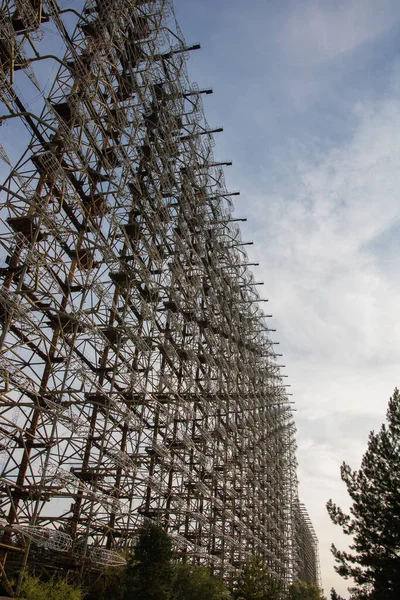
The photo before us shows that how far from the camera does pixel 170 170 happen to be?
32.3 meters

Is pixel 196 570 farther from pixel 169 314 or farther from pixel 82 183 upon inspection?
pixel 82 183

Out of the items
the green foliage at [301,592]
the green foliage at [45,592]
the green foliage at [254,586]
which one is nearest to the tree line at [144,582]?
the green foliage at [45,592]

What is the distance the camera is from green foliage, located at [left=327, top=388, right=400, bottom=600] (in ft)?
61.9

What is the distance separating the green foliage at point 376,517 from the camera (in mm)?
18859

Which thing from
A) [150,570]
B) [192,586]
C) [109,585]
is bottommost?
[109,585]

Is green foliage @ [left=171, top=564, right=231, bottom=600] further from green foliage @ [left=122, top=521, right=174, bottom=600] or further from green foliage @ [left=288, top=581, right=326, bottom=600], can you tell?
green foliage @ [left=288, top=581, right=326, bottom=600]

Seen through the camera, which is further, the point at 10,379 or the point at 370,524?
the point at 370,524

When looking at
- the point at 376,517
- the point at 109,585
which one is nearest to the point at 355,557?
the point at 376,517

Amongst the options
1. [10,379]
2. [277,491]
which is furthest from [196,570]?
[277,491]

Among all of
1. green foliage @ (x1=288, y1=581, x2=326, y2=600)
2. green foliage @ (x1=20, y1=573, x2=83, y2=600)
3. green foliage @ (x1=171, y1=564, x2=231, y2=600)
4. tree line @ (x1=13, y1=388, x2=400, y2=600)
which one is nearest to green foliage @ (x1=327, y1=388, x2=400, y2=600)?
tree line @ (x1=13, y1=388, x2=400, y2=600)

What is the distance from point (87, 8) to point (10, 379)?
1993 centimetres

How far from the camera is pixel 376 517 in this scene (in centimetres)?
2030

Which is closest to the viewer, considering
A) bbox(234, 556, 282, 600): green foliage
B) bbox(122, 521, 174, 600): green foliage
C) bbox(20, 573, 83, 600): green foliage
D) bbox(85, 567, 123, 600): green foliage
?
bbox(20, 573, 83, 600): green foliage

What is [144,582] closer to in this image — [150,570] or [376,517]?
[150,570]
